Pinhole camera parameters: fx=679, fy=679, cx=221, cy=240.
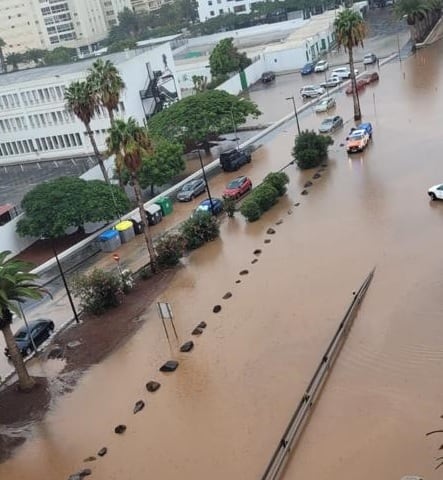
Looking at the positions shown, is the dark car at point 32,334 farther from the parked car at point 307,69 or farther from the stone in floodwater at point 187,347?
the parked car at point 307,69

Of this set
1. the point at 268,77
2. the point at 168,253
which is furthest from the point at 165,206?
the point at 268,77

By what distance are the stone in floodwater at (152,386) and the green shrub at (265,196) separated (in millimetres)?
17698

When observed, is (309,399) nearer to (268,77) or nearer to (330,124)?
(330,124)

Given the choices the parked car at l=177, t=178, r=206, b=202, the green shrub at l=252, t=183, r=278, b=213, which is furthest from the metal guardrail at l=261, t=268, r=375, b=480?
the parked car at l=177, t=178, r=206, b=202

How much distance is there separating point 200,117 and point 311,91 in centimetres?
1854

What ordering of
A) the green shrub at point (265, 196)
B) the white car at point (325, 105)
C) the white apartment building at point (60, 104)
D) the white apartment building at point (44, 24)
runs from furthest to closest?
the white apartment building at point (44, 24) < the white apartment building at point (60, 104) < the white car at point (325, 105) < the green shrub at point (265, 196)

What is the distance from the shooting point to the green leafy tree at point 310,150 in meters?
47.7

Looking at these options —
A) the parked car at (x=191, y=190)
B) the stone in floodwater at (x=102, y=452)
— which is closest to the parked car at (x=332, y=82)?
the parked car at (x=191, y=190)

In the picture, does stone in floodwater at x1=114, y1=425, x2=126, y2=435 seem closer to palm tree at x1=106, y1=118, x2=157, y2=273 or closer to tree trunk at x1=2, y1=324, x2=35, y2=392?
tree trunk at x1=2, y1=324, x2=35, y2=392

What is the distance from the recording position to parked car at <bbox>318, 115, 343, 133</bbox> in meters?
55.3

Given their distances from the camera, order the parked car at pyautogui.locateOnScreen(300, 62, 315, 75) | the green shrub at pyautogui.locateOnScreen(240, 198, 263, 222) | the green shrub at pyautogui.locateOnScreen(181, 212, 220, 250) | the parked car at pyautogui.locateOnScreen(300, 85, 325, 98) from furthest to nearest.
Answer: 1. the parked car at pyautogui.locateOnScreen(300, 62, 315, 75)
2. the parked car at pyautogui.locateOnScreen(300, 85, 325, 98)
3. the green shrub at pyautogui.locateOnScreen(240, 198, 263, 222)
4. the green shrub at pyautogui.locateOnScreen(181, 212, 220, 250)

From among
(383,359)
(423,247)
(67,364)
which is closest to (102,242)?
(67,364)

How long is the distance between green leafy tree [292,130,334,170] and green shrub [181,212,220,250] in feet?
38.1

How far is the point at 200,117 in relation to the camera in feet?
185
